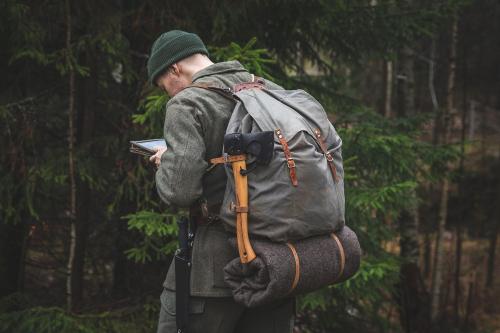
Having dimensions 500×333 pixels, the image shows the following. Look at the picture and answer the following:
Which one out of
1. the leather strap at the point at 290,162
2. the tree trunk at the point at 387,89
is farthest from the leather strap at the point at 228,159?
the tree trunk at the point at 387,89

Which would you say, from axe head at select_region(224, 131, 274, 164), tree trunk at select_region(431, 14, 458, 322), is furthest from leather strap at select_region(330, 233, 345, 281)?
tree trunk at select_region(431, 14, 458, 322)

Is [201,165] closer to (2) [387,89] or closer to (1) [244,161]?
(1) [244,161]

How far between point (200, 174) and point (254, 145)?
0.26 meters

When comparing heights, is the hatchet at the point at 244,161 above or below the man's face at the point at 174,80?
below

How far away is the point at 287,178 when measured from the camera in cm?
210

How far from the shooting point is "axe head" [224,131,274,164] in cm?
209

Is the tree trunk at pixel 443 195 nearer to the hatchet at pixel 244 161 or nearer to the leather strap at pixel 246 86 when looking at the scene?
the leather strap at pixel 246 86

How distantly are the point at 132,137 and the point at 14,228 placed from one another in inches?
80.8

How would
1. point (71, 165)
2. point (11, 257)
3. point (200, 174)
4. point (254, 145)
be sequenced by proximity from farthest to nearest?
point (11, 257) < point (71, 165) < point (200, 174) < point (254, 145)

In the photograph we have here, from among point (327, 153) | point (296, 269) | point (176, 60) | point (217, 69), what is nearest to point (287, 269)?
point (296, 269)

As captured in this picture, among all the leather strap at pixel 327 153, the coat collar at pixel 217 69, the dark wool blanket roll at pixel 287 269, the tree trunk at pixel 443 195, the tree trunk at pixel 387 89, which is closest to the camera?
the dark wool blanket roll at pixel 287 269

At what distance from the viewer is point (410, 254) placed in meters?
8.71

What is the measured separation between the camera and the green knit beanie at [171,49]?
2.40 m

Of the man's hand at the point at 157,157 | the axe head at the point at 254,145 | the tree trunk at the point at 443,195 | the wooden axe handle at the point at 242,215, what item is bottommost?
the tree trunk at the point at 443,195
